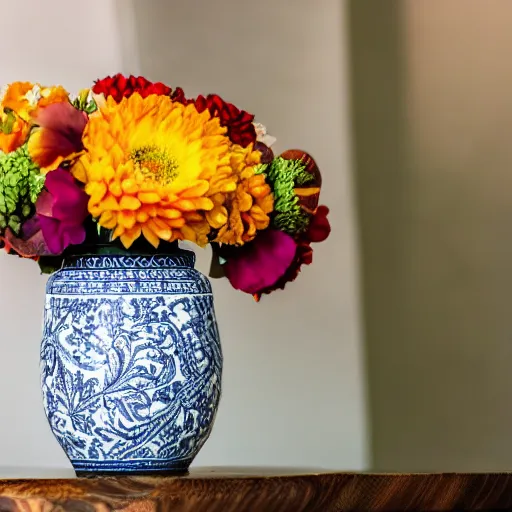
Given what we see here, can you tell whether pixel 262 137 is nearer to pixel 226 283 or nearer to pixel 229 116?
pixel 229 116

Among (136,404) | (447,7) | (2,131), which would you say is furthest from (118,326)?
(447,7)

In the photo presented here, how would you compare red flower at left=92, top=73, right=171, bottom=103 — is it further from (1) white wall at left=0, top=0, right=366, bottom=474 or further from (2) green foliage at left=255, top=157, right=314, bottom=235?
(1) white wall at left=0, top=0, right=366, bottom=474

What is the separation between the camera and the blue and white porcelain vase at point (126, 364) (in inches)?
34.1

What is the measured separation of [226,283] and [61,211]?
0.84m

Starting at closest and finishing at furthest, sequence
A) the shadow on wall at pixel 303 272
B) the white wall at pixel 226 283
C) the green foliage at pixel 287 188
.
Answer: the green foliage at pixel 287 188, the white wall at pixel 226 283, the shadow on wall at pixel 303 272

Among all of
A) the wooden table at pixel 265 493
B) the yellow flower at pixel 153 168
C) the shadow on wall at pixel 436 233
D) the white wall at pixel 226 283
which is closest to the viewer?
the wooden table at pixel 265 493

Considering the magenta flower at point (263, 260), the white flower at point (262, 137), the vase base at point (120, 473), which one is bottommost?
the vase base at point (120, 473)

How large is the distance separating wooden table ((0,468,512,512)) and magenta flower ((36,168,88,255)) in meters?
0.25

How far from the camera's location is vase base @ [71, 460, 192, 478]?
2.90ft

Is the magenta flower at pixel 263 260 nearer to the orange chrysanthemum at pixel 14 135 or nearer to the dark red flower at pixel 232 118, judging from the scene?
the dark red flower at pixel 232 118

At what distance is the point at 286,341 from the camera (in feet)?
5.60

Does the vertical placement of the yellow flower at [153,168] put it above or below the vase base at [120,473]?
above

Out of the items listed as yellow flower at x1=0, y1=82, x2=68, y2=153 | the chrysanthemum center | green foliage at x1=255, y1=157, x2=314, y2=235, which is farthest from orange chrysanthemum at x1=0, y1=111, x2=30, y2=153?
green foliage at x1=255, y1=157, x2=314, y2=235

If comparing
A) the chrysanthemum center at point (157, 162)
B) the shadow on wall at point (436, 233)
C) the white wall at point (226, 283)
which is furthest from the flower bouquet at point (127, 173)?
the shadow on wall at point (436, 233)
